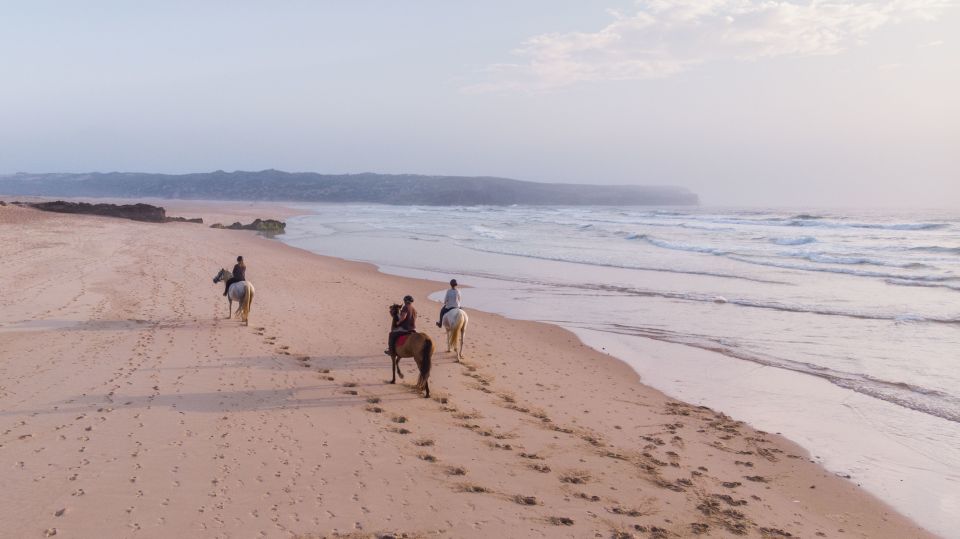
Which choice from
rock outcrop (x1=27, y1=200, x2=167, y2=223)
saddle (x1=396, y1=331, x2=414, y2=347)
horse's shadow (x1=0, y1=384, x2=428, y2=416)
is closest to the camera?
horse's shadow (x1=0, y1=384, x2=428, y2=416)

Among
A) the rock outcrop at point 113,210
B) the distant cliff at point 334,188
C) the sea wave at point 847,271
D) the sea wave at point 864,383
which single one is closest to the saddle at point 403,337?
the sea wave at point 864,383

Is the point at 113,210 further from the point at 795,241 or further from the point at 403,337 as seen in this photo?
the point at 795,241

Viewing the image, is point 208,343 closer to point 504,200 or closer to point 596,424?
point 596,424

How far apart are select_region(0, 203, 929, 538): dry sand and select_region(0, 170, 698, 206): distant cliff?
132 meters

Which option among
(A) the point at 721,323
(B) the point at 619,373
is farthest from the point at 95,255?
(A) the point at 721,323

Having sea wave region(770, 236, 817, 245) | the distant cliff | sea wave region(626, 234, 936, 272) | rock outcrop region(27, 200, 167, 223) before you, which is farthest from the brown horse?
the distant cliff

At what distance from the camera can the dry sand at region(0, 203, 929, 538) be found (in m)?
5.16

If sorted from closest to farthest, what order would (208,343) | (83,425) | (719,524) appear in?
(719,524) → (83,425) → (208,343)

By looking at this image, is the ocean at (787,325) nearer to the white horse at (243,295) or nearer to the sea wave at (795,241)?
the sea wave at (795,241)

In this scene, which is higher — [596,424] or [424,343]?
[424,343]

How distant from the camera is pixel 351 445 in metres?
6.64

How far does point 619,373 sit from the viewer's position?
10.7m

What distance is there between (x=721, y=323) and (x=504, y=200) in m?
138

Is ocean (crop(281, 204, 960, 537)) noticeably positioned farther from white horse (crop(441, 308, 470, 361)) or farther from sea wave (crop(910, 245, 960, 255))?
white horse (crop(441, 308, 470, 361))
